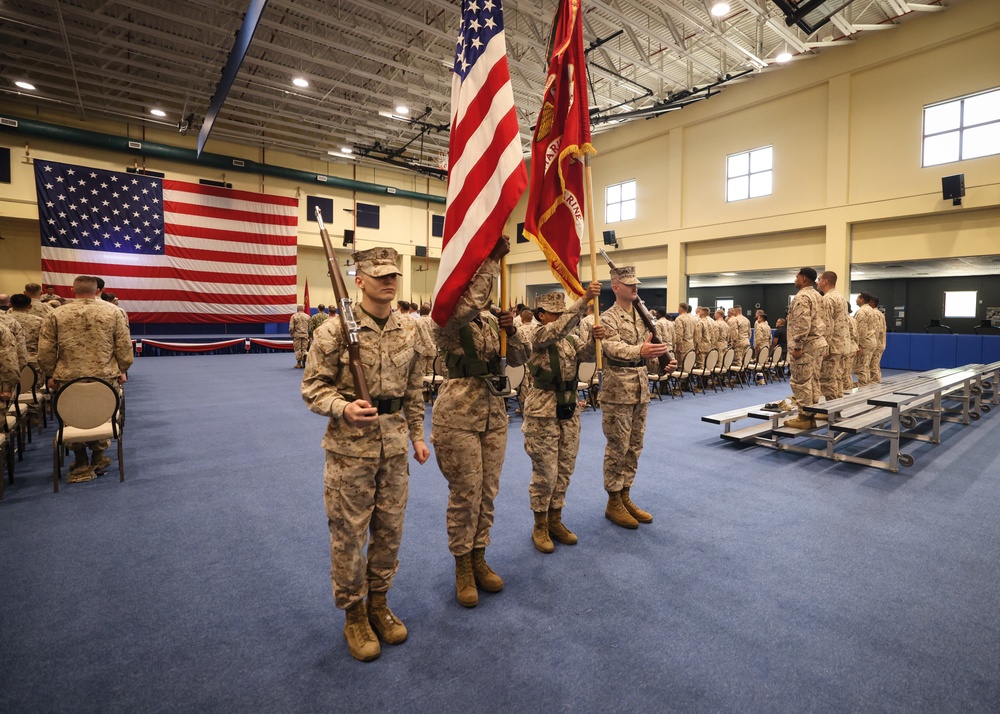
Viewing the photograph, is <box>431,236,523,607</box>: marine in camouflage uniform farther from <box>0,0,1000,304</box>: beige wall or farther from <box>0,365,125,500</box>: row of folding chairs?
<box>0,0,1000,304</box>: beige wall

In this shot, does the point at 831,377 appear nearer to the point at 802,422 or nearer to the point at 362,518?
the point at 802,422

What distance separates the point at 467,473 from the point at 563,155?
188 cm

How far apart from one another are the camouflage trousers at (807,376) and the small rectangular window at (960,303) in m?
9.39

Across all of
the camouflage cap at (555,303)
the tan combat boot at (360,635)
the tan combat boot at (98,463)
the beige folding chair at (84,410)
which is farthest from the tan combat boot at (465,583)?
the tan combat boot at (98,463)

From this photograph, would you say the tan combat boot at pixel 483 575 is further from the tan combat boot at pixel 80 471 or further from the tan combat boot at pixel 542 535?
the tan combat boot at pixel 80 471

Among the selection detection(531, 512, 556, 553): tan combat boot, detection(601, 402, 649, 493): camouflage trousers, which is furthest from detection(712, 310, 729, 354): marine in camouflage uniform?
detection(531, 512, 556, 553): tan combat boot

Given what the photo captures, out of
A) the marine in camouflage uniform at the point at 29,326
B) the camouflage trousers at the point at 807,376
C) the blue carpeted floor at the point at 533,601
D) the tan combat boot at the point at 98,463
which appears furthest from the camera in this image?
the marine in camouflage uniform at the point at 29,326

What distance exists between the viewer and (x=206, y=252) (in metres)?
16.8

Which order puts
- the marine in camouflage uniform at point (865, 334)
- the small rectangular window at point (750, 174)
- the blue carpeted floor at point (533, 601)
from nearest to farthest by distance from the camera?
A: the blue carpeted floor at point (533, 601), the marine in camouflage uniform at point (865, 334), the small rectangular window at point (750, 174)

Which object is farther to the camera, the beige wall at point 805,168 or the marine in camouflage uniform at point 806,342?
the beige wall at point 805,168

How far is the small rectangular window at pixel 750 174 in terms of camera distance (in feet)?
45.3

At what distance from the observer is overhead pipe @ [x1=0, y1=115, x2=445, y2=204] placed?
47.1 ft

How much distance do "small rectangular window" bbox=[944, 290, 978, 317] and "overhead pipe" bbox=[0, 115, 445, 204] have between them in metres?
18.8

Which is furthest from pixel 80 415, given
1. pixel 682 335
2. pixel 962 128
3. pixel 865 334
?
pixel 962 128
